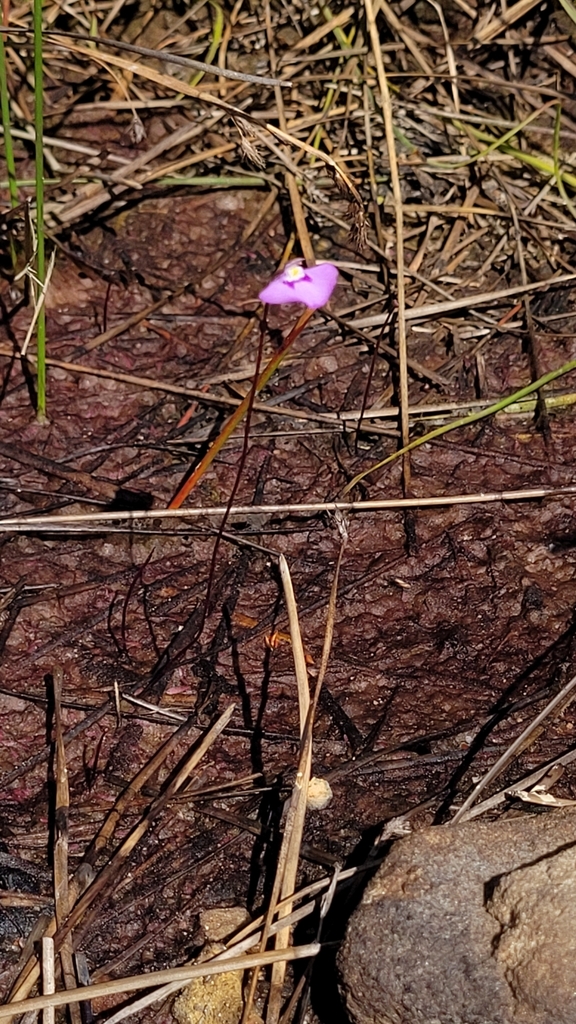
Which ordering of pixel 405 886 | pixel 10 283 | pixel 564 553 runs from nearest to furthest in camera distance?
1. pixel 405 886
2. pixel 564 553
3. pixel 10 283

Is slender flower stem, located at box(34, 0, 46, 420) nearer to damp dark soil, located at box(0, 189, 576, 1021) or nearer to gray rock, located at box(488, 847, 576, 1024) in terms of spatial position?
damp dark soil, located at box(0, 189, 576, 1021)

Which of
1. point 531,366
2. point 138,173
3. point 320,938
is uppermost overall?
point 138,173

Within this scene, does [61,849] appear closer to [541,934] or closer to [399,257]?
[541,934]

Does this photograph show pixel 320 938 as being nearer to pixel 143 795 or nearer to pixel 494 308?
pixel 143 795

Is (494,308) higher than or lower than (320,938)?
higher

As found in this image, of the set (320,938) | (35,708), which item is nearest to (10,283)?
(35,708)

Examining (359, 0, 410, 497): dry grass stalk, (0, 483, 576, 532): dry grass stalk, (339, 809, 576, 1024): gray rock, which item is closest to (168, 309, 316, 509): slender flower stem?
(0, 483, 576, 532): dry grass stalk

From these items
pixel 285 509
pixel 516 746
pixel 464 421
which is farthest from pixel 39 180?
pixel 516 746
